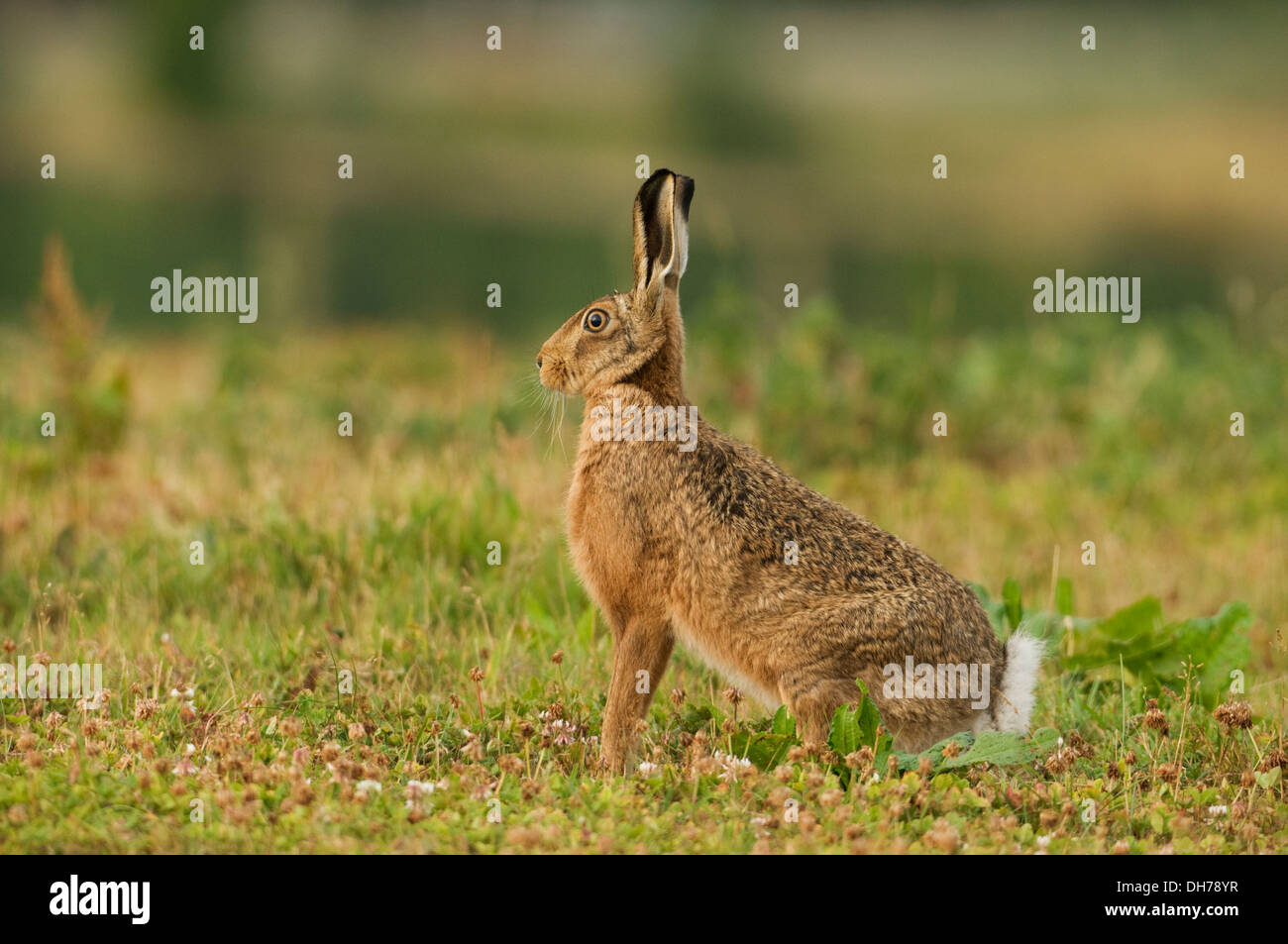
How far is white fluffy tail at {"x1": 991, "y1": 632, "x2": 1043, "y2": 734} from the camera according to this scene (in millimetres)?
5766

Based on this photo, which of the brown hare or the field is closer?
the field

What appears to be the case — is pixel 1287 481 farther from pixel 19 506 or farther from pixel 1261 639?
pixel 19 506

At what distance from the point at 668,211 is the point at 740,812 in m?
2.35

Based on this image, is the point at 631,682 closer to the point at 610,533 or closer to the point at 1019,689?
the point at 610,533

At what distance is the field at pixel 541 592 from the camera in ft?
16.4

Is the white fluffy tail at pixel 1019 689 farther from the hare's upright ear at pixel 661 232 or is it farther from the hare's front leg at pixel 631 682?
the hare's upright ear at pixel 661 232

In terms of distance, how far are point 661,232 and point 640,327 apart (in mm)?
→ 383

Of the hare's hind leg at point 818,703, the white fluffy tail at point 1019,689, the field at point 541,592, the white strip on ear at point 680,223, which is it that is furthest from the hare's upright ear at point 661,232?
the white fluffy tail at point 1019,689

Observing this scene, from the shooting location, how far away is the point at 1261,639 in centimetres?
756

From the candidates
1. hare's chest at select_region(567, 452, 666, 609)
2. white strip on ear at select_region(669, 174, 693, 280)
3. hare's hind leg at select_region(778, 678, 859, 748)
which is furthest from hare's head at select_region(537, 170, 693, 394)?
hare's hind leg at select_region(778, 678, 859, 748)

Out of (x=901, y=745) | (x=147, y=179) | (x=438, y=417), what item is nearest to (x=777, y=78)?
(x=147, y=179)

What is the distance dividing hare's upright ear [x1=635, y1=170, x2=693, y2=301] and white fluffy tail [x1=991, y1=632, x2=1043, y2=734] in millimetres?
1981

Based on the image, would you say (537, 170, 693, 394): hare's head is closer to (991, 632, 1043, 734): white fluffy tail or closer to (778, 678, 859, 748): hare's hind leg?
(778, 678, 859, 748): hare's hind leg

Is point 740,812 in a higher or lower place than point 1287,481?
lower
